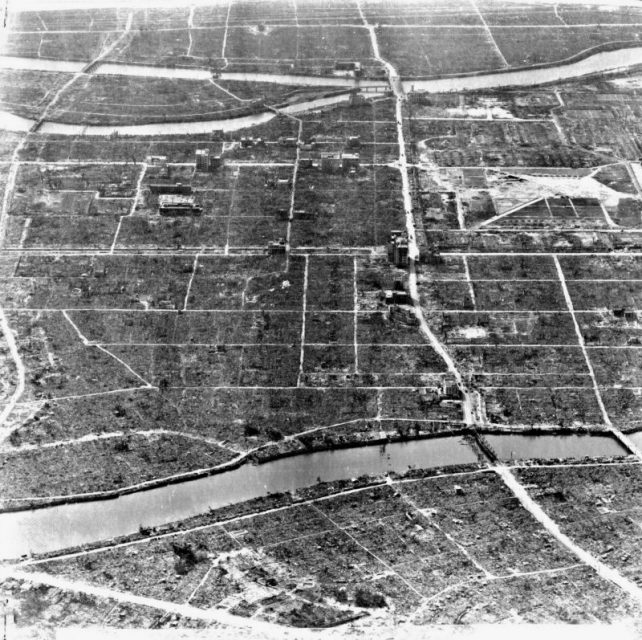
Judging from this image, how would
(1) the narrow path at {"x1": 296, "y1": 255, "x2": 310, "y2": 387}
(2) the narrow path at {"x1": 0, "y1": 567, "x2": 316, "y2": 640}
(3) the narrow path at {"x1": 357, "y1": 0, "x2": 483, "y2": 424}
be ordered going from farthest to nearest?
(1) the narrow path at {"x1": 296, "y1": 255, "x2": 310, "y2": 387}, (3) the narrow path at {"x1": 357, "y1": 0, "x2": 483, "y2": 424}, (2) the narrow path at {"x1": 0, "y1": 567, "x2": 316, "y2": 640}

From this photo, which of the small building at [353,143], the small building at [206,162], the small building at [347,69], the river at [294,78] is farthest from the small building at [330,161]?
the small building at [347,69]

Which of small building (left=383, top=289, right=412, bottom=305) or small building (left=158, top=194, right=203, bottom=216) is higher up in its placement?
small building (left=383, top=289, right=412, bottom=305)

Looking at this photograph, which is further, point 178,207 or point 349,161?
point 349,161

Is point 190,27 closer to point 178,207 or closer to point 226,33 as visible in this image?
point 226,33

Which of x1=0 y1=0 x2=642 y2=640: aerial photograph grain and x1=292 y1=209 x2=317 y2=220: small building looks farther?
x1=292 y1=209 x2=317 y2=220: small building

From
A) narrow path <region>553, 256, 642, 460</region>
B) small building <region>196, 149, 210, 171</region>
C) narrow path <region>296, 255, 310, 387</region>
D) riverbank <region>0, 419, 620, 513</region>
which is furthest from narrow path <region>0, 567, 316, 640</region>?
small building <region>196, 149, 210, 171</region>

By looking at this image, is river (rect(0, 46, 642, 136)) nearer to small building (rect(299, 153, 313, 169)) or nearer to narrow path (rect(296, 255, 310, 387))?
small building (rect(299, 153, 313, 169))

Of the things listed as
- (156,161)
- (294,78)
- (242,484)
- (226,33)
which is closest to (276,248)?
(156,161)

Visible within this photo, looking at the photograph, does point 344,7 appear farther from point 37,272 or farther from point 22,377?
point 22,377

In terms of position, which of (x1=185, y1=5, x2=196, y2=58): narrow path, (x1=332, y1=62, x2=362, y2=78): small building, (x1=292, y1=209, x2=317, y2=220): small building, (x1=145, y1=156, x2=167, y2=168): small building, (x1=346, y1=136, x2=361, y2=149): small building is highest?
(x1=292, y1=209, x2=317, y2=220): small building
